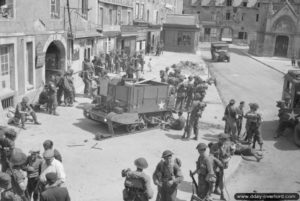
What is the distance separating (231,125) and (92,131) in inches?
210

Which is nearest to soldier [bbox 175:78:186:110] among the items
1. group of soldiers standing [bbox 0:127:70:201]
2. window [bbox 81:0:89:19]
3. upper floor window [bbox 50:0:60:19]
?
upper floor window [bbox 50:0:60:19]

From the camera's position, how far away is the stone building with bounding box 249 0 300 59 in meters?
51.8

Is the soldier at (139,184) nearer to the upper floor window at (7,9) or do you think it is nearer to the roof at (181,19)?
the upper floor window at (7,9)

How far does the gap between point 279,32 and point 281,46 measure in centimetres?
214

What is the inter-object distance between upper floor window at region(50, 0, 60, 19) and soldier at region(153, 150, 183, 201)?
50.1 ft

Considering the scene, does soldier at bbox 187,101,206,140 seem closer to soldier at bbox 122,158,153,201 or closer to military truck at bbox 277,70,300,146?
military truck at bbox 277,70,300,146

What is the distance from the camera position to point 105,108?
14.6m

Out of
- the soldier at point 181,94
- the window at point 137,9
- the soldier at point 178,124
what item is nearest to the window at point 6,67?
the soldier at point 178,124

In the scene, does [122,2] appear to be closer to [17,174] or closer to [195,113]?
[195,113]

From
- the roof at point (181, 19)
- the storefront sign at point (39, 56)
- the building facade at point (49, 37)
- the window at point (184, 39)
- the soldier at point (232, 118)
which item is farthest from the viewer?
the roof at point (181, 19)

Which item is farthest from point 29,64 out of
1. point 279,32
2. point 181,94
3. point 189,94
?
point 279,32

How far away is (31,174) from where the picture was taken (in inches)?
286

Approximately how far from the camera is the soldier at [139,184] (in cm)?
656

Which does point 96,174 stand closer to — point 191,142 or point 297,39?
point 191,142
